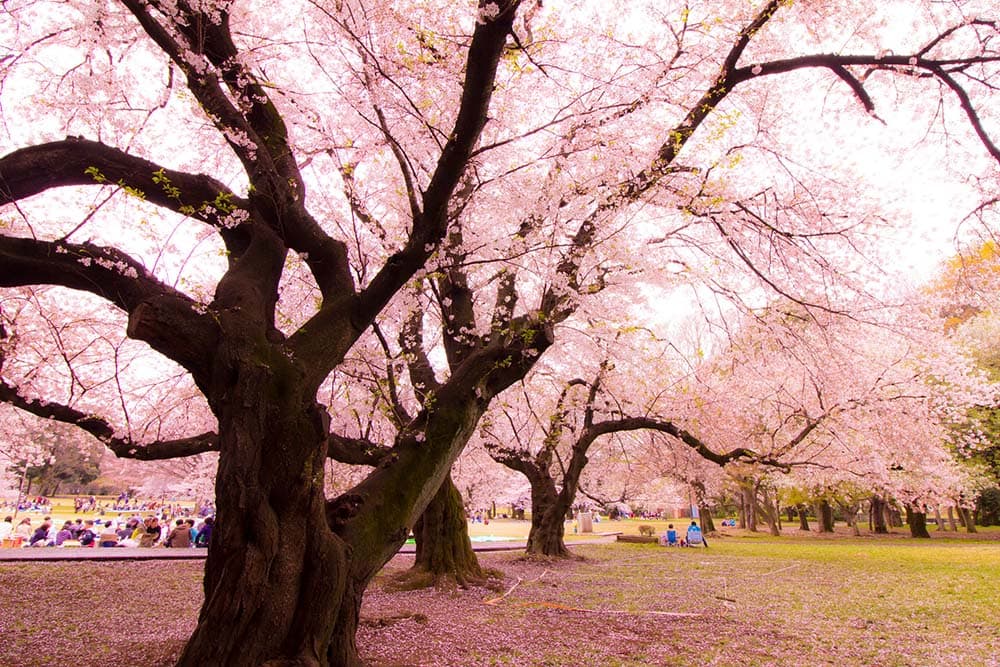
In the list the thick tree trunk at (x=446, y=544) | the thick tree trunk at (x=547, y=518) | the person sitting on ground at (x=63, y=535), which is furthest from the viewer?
the person sitting on ground at (x=63, y=535)

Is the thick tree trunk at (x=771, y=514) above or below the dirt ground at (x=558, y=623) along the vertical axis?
above

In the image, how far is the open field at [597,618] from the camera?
16.9 ft

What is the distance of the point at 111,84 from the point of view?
561 centimetres

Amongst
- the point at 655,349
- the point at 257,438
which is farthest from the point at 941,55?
the point at 655,349

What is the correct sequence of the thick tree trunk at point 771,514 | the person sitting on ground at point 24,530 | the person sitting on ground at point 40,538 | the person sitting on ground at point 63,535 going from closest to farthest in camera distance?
1. the person sitting on ground at point 40,538
2. the person sitting on ground at point 63,535
3. the person sitting on ground at point 24,530
4. the thick tree trunk at point 771,514

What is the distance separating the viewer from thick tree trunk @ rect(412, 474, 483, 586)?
Result: 9.97 metres

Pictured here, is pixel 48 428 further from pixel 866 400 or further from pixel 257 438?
pixel 866 400

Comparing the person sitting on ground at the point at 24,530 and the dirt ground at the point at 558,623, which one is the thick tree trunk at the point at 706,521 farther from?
the person sitting on ground at the point at 24,530

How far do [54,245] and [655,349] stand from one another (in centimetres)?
1374

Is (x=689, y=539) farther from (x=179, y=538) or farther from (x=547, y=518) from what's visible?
(x=179, y=538)

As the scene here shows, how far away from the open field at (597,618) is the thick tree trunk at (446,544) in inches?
23.1

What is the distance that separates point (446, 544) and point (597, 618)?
149 inches

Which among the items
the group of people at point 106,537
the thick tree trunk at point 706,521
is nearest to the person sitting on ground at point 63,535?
the group of people at point 106,537

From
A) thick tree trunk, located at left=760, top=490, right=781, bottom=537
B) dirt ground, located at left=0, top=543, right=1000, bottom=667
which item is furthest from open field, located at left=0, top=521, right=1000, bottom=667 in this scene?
thick tree trunk, located at left=760, top=490, right=781, bottom=537
